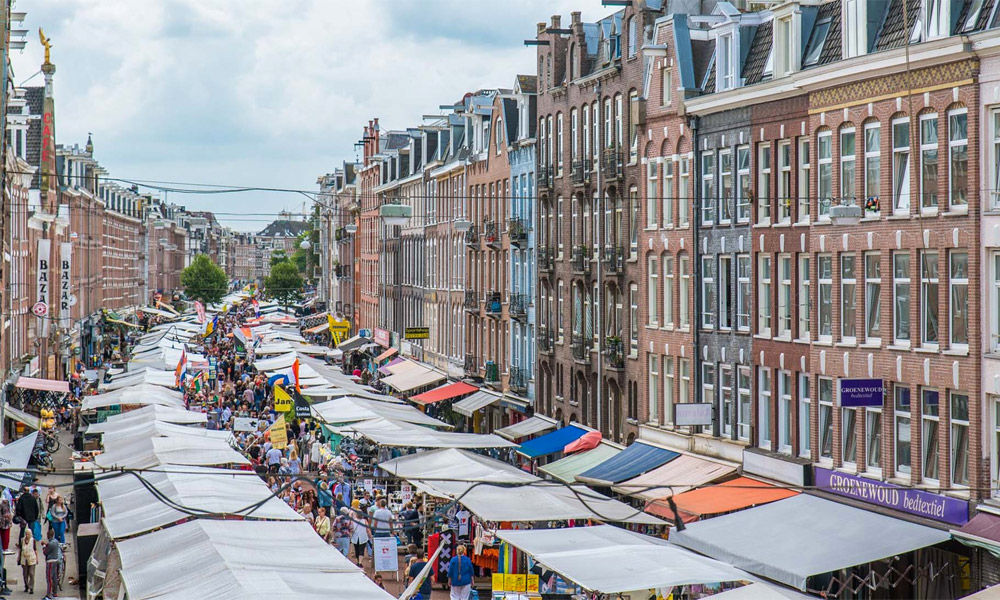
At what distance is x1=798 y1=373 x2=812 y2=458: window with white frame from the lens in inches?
1107

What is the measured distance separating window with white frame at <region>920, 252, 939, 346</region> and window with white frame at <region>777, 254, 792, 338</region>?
4938mm

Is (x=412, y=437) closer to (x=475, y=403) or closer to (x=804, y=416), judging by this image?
(x=804, y=416)

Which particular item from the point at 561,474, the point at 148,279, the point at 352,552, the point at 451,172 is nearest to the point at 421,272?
the point at 451,172

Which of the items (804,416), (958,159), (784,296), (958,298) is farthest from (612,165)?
(958,298)

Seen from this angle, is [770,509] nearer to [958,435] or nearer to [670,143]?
[958,435]

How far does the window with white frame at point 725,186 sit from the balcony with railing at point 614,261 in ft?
20.0

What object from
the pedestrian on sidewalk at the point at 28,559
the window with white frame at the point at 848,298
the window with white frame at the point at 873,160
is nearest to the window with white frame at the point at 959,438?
the window with white frame at the point at 848,298

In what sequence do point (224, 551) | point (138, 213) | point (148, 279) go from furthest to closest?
1. point (148, 279)
2. point (138, 213)
3. point (224, 551)

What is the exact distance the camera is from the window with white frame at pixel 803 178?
2823 cm

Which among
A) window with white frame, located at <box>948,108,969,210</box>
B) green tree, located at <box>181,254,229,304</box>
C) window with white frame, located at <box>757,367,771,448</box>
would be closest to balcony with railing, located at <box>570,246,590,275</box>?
window with white frame, located at <box>757,367,771,448</box>

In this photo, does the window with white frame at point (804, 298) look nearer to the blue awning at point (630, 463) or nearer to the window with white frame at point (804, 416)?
the window with white frame at point (804, 416)

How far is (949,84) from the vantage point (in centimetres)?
2311

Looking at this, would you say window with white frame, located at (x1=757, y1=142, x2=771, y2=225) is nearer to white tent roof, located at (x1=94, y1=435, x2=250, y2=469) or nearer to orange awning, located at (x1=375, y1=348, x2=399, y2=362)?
white tent roof, located at (x1=94, y1=435, x2=250, y2=469)

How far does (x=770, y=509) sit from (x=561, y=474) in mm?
9457
